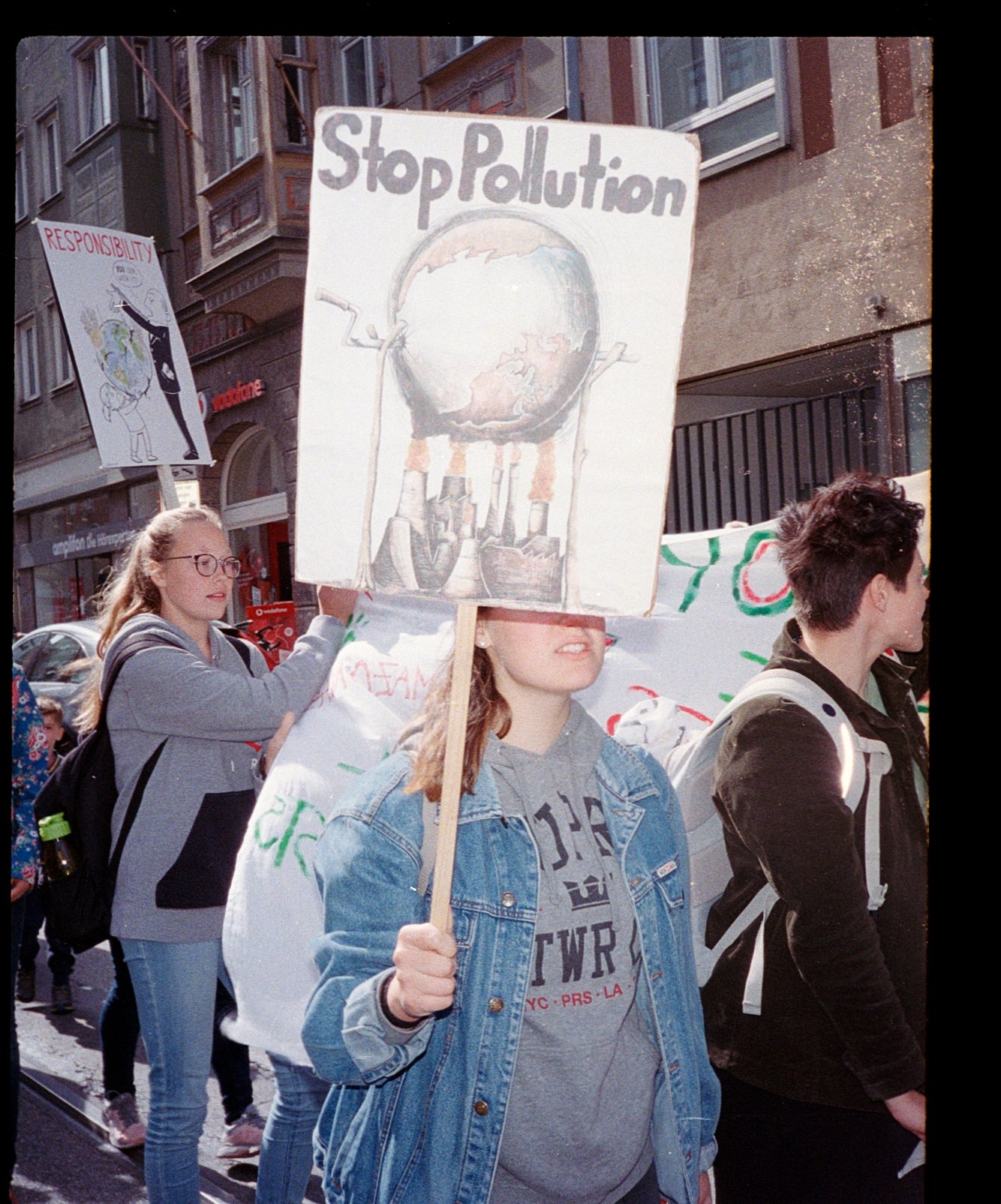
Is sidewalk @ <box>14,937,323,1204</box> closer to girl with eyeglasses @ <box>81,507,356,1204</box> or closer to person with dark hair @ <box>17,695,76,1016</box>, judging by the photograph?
person with dark hair @ <box>17,695,76,1016</box>

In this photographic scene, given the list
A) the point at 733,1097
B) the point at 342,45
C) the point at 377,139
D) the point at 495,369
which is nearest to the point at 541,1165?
the point at 733,1097

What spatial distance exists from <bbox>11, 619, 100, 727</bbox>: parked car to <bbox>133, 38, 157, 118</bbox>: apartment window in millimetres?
1782

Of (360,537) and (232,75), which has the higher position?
(232,75)

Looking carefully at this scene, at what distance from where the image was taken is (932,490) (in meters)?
2.74

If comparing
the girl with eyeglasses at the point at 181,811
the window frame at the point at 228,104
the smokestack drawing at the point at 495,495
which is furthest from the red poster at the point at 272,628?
the smokestack drawing at the point at 495,495

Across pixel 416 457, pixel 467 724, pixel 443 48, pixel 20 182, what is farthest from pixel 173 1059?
pixel 443 48

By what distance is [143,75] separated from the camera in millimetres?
2908

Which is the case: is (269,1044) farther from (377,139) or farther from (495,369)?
(377,139)

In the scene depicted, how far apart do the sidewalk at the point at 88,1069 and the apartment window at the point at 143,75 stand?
252 cm

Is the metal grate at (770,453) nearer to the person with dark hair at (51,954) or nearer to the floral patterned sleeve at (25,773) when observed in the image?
the floral patterned sleeve at (25,773)

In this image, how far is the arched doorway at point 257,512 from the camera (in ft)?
10.2

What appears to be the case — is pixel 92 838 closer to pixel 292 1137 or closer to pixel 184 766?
Result: pixel 184 766

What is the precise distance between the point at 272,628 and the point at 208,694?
0.80m

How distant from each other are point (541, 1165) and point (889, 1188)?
3.10ft
